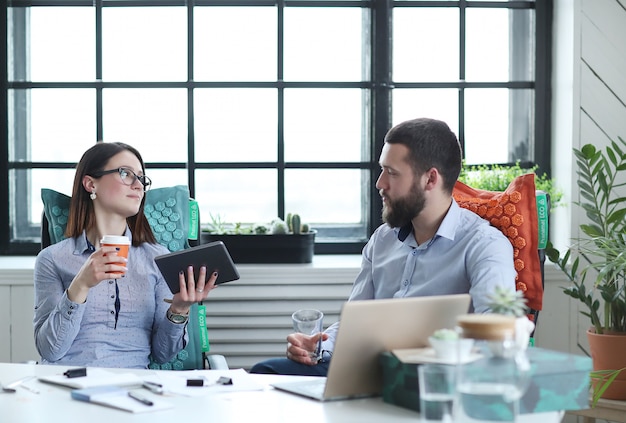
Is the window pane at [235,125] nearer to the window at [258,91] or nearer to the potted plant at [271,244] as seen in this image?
the window at [258,91]

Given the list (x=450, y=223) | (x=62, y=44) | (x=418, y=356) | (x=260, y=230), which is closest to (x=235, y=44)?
(x=62, y=44)

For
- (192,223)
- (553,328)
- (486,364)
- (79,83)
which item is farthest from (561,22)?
(486,364)

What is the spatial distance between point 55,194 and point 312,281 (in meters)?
1.06

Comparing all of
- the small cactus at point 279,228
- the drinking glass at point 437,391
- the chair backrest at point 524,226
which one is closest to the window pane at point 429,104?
the small cactus at point 279,228

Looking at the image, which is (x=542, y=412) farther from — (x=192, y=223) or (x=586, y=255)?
(x=586, y=255)

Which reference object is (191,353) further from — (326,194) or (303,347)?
(326,194)

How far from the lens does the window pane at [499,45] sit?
145 inches

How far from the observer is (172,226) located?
2.76 metres

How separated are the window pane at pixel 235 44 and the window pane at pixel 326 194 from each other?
0.47 metres

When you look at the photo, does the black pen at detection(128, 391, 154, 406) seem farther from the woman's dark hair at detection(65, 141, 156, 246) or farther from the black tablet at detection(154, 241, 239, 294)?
the woman's dark hair at detection(65, 141, 156, 246)

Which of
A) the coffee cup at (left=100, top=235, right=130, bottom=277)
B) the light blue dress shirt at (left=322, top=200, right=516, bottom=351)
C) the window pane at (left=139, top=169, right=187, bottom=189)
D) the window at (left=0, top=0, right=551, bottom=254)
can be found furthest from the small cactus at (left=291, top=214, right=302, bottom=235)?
the coffee cup at (left=100, top=235, right=130, bottom=277)

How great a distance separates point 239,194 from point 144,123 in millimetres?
524

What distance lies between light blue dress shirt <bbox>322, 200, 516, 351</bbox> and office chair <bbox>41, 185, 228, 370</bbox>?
0.57 m

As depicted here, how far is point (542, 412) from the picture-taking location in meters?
1.47
